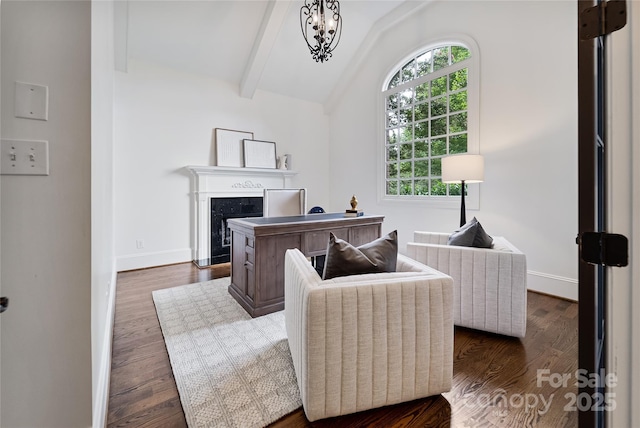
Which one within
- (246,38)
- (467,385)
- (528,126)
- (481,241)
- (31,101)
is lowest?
(467,385)

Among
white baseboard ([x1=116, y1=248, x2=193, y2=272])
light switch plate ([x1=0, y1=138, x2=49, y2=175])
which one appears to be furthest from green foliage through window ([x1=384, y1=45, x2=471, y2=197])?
light switch plate ([x1=0, y1=138, x2=49, y2=175])

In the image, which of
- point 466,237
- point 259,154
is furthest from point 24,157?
point 259,154

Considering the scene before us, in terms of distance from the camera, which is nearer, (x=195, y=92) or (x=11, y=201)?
(x=11, y=201)

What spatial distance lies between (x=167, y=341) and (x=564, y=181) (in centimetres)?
386

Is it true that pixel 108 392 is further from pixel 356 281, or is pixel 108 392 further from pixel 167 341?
pixel 356 281

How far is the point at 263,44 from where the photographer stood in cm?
407

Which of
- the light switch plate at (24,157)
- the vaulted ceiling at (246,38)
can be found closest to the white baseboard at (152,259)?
the vaulted ceiling at (246,38)

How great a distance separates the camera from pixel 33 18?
838mm

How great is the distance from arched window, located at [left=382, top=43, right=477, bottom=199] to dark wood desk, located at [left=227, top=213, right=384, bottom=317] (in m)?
2.02

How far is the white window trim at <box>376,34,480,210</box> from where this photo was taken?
132 inches

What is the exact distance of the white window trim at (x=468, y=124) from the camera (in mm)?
3363

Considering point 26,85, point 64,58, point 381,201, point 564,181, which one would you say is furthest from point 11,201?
point 381,201

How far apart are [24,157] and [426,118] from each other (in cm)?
431

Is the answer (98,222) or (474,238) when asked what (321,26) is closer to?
(474,238)
